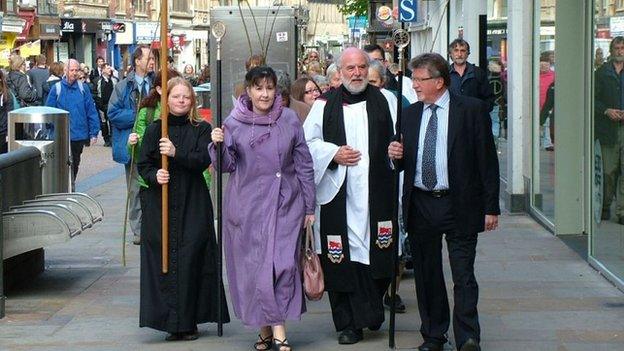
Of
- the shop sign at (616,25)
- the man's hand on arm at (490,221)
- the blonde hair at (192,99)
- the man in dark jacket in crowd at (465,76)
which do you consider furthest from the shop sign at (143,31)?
the man's hand on arm at (490,221)

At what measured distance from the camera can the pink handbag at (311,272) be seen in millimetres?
8317

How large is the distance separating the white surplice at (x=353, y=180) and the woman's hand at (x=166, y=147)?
82cm

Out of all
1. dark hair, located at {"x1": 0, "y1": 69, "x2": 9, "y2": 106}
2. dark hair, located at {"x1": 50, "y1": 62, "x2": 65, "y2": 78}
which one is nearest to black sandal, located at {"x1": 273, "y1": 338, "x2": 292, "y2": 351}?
dark hair, located at {"x1": 0, "y1": 69, "x2": 9, "y2": 106}

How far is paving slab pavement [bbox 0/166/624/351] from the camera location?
880 centimetres

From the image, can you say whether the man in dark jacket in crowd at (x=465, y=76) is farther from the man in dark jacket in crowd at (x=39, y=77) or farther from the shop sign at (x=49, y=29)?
the shop sign at (x=49, y=29)

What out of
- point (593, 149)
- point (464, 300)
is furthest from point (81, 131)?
point (464, 300)

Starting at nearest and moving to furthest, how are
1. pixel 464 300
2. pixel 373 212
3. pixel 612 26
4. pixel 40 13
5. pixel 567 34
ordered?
pixel 464 300 → pixel 373 212 → pixel 612 26 → pixel 567 34 → pixel 40 13

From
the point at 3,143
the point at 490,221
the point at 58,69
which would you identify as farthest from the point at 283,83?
the point at 58,69

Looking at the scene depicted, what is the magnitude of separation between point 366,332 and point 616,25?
327 centimetres

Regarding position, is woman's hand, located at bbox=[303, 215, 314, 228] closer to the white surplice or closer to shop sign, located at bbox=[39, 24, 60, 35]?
the white surplice

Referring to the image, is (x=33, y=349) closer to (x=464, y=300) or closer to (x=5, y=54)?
(x=464, y=300)

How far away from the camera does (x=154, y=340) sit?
8.95 m

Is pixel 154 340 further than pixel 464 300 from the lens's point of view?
Yes

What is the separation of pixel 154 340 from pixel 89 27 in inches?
2125
